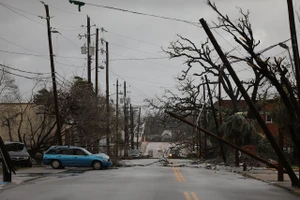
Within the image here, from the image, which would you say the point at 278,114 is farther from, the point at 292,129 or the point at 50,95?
the point at 50,95

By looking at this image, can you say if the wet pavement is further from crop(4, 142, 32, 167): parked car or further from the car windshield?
the car windshield

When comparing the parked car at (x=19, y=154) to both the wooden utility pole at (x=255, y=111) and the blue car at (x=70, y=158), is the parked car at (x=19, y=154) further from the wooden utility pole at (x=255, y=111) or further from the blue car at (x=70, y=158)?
the wooden utility pole at (x=255, y=111)

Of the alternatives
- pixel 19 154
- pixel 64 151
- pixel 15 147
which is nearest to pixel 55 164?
pixel 64 151

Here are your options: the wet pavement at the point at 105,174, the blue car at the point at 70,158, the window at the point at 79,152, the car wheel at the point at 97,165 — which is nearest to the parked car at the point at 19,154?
the wet pavement at the point at 105,174

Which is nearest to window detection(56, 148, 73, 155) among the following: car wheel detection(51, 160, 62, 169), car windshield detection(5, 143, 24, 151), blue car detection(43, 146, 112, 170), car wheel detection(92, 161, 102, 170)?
blue car detection(43, 146, 112, 170)

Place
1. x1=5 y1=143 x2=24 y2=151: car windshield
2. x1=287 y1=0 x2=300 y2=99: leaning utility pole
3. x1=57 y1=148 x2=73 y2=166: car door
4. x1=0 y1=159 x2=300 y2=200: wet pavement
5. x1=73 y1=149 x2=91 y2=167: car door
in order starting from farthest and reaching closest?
x1=5 y1=143 x2=24 y2=151: car windshield < x1=73 y1=149 x2=91 y2=167: car door < x1=57 y1=148 x2=73 y2=166: car door < x1=0 y1=159 x2=300 y2=200: wet pavement < x1=287 y1=0 x2=300 y2=99: leaning utility pole

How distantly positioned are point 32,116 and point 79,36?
→ 35.3 feet

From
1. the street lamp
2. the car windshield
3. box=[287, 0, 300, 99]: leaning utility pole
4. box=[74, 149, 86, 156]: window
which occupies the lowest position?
box=[74, 149, 86, 156]: window

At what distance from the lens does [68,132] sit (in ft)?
137

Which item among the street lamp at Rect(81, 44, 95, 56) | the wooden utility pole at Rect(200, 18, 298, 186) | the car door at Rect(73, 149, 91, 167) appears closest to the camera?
the wooden utility pole at Rect(200, 18, 298, 186)

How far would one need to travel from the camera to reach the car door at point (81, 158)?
31891 millimetres

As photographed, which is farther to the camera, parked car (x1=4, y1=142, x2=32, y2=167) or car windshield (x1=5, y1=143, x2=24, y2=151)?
car windshield (x1=5, y1=143, x2=24, y2=151)

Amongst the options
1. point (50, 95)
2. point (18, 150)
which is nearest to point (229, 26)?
point (18, 150)

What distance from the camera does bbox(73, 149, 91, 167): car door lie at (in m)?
31.9
